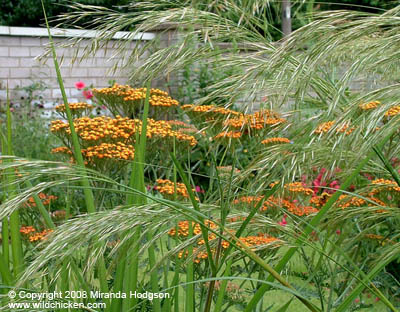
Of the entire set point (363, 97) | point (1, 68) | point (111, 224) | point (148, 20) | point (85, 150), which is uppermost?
point (148, 20)

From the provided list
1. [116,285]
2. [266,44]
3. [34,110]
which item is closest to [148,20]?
[266,44]

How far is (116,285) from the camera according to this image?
1.42 meters

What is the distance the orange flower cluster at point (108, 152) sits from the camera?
184 centimetres

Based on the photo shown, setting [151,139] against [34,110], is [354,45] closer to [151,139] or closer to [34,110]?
[151,139]

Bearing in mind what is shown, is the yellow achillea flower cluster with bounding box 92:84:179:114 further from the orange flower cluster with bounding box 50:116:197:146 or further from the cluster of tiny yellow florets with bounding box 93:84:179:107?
the orange flower cluster with bounding box 50:116:197:146

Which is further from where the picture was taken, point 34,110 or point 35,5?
point 35,5

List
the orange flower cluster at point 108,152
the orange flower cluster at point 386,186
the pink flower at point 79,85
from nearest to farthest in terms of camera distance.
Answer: the orange flower cluster at point 386,186, the orange flower cluster at point 108,152, the pink flower at point 79,85

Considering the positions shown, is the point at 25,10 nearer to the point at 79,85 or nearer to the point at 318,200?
the point at 79,85

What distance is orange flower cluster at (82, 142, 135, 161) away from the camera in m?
1.84

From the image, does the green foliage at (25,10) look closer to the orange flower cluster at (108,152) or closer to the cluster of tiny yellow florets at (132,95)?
the cluster of tiny yellow florets at (132,95)

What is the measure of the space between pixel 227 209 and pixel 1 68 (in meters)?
5.51

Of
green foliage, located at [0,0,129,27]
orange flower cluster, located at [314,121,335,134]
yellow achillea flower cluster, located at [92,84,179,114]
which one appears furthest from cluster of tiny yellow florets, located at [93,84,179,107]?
green foliage, located at [0,0,129,27]

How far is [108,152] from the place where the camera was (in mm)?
1867

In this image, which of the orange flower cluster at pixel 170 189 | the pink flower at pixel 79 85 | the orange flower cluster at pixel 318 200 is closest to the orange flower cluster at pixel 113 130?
the orange flower cluster at pixel 170 189
